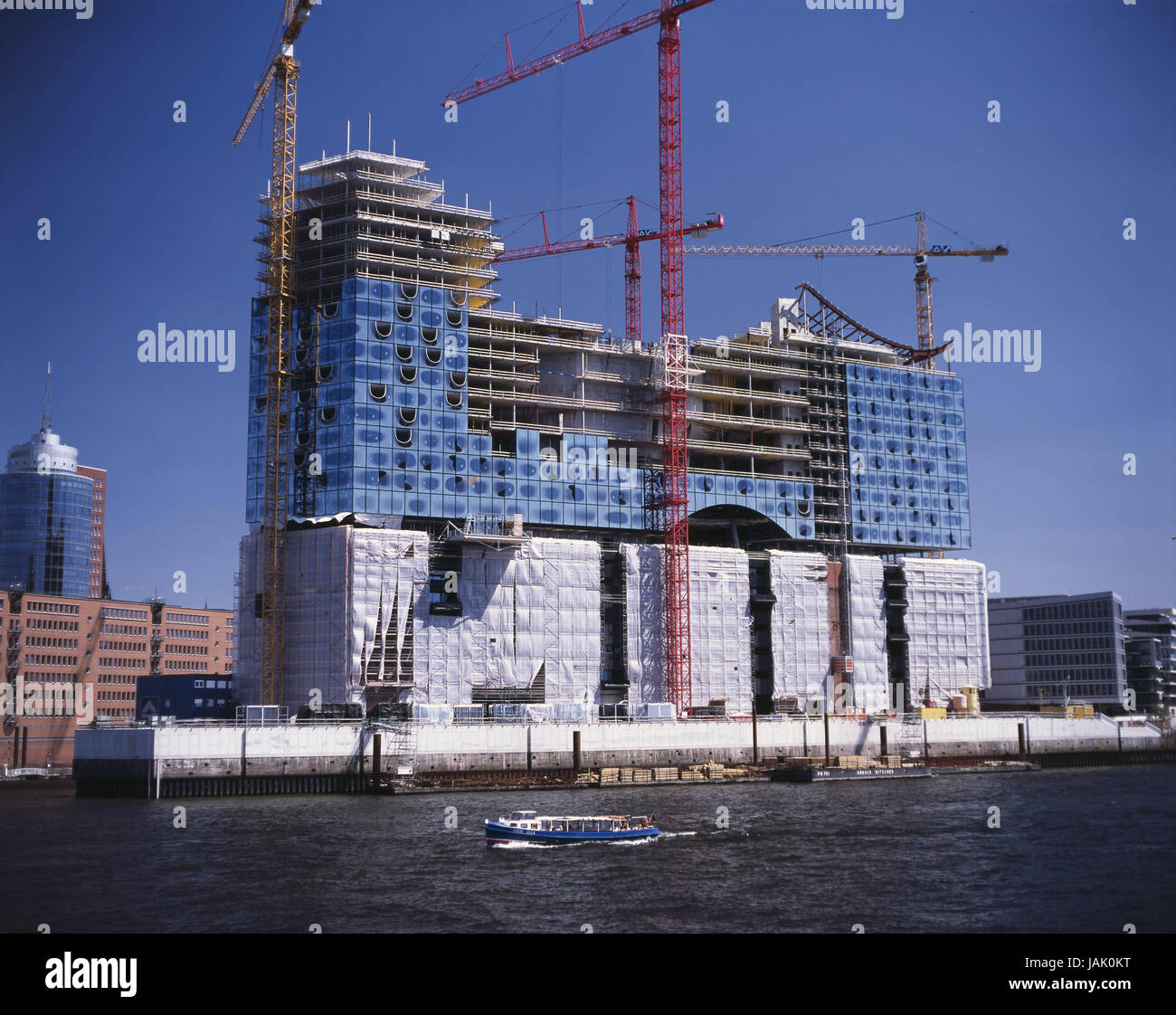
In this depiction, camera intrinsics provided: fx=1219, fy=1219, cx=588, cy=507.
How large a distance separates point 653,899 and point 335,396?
290 feet

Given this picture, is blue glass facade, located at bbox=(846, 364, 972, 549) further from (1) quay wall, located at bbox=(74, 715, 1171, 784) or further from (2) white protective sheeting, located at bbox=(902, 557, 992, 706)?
(1) quay wall, located at bbox=(74, 715, 1171, 784)

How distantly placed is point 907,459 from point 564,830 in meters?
115

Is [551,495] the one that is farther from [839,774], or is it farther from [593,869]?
[593,869]

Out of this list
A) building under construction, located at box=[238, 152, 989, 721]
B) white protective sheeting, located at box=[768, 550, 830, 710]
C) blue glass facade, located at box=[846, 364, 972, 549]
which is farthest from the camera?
blue glass facade, located at box=[846, 364, 972, 549]

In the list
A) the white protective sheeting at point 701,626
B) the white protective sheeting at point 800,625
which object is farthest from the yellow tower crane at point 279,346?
the white protective sheeting at point 800,625

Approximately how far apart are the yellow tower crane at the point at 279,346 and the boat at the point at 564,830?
186 ft

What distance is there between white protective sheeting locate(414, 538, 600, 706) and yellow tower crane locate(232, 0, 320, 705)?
15769 millimetres

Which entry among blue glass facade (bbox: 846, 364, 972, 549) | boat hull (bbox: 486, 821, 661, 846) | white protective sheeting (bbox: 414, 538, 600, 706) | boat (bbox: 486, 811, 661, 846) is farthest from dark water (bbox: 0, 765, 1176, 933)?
blue glass facade (bbox: 846, 364, 972, 549)

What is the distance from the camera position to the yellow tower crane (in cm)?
12888

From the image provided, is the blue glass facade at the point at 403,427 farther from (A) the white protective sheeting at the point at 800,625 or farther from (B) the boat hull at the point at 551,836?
(B) the boat hull at the point at 551,836

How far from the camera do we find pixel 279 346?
132 m

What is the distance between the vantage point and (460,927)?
5000cm
